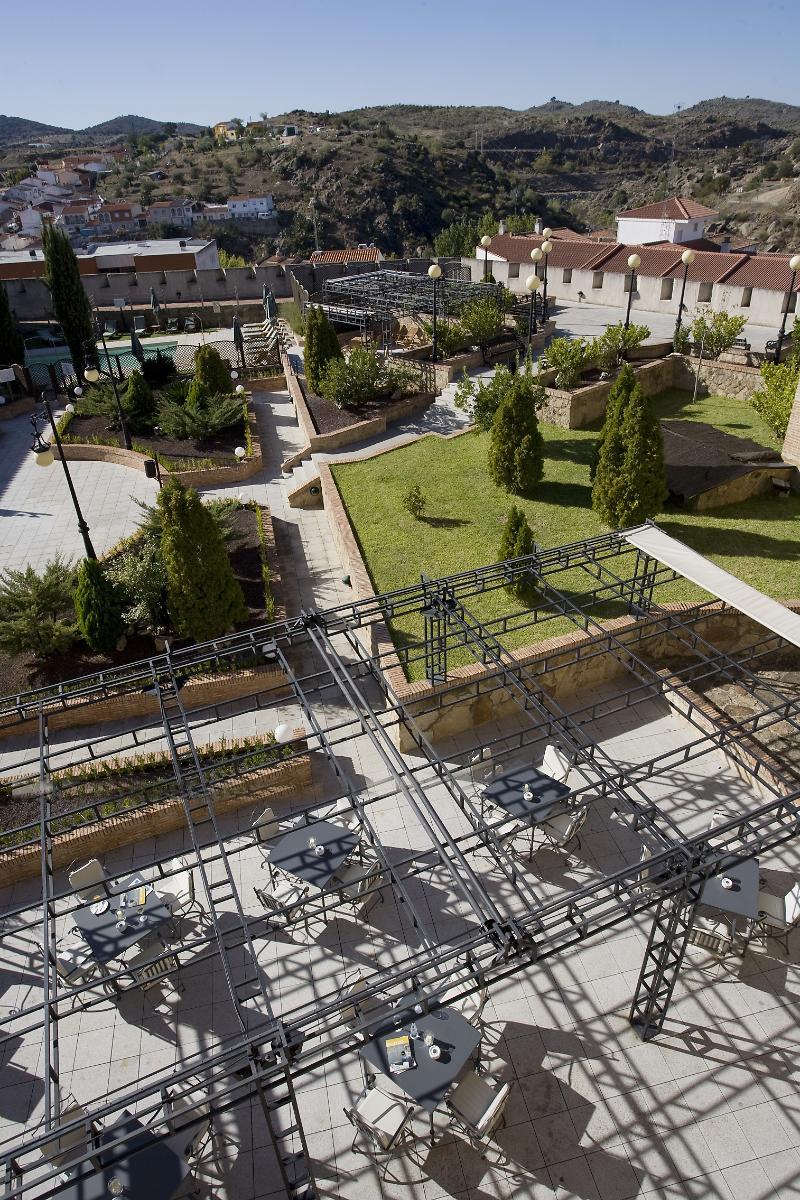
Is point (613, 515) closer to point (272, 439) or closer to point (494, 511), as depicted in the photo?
point (494, 511)

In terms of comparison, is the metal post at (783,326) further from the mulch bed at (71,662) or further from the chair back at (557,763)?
the mulch bed at (71,662)

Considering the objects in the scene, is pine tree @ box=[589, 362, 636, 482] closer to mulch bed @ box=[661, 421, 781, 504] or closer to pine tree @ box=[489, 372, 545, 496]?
pine tree @ box=[489, 372, 545, 496]

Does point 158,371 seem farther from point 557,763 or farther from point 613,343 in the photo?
point 557,763

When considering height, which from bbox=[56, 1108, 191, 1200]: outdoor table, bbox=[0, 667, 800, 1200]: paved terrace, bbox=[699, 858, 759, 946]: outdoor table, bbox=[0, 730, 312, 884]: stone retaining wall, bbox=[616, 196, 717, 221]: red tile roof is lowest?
bbox=[0, 667, 800, 1200]: paved terrace

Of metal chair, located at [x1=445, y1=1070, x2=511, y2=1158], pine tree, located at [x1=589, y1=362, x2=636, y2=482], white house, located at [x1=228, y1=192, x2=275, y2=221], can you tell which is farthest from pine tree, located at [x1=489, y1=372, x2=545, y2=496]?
white house, located at [x1=228, y1=192, x2=275, y2=221]

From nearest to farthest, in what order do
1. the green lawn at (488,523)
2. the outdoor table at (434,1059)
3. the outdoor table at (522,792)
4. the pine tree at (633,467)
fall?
the outdoor table at (434,1059)
the outdoor table at (522,792)
the green lawn at (488,523)
the pine tree at (633,467)

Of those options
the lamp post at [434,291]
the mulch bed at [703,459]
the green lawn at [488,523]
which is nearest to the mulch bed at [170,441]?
the green lawn at [488,523]

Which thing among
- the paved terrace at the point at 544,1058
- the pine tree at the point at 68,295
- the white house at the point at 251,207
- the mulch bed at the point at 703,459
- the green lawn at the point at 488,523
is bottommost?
the paved terrace at the point at 544,1058
